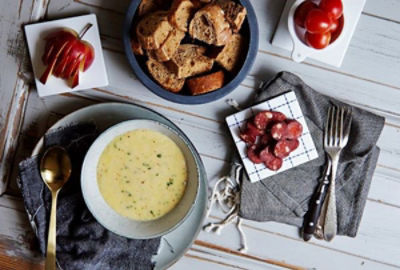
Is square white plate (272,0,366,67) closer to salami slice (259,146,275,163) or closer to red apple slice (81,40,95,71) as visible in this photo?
salami slice (259,146,275,163)

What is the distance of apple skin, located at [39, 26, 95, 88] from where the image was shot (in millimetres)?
1538

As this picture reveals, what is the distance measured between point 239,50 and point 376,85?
486 mm

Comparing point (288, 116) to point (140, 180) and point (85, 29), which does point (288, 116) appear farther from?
point (85, 29)

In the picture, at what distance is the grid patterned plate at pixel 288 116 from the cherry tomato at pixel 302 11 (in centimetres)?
24

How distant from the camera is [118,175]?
157cm

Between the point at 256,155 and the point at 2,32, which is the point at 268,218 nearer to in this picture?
the point at 256,155

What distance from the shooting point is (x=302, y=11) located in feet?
5.01

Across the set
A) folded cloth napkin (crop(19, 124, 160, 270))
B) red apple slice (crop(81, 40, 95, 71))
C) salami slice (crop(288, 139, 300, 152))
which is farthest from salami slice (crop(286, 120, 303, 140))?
red apple slice (crop(81, 40, 95, 71))

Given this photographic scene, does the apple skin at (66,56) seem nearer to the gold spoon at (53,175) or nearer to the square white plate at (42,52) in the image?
the square white plate at (42,52)

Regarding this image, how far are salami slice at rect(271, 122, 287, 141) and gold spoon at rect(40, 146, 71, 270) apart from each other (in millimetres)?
650

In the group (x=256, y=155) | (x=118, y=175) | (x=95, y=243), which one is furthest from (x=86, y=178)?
(x=256, y=155)

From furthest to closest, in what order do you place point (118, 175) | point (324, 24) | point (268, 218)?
point (268, 218)
point (118, 175)
point (324, 24)

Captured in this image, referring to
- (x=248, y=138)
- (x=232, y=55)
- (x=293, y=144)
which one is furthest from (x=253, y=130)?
(x=232, y=55)

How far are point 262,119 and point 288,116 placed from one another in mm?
100
